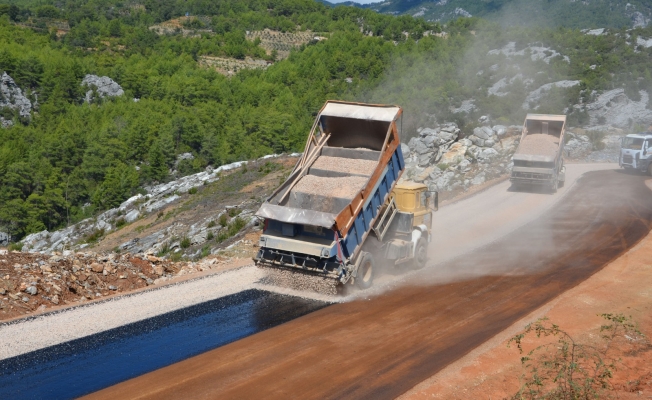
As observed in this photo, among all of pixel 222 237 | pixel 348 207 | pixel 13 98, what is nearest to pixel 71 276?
pixel 348 207

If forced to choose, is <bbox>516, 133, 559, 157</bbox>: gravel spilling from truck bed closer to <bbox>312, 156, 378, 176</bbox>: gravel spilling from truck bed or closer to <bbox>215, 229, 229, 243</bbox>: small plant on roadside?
<bbox>215, 229, 229, 243</bbox>: small plant on roadside

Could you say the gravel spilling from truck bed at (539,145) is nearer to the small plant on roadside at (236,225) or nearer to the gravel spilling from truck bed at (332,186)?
the small plant on roadside at (236,225)

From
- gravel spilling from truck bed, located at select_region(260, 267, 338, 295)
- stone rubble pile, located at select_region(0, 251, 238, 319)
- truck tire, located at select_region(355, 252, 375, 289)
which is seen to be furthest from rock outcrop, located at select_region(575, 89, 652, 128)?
gravel spilling from truck bed, located at select_region(260, 267, 338, 295)

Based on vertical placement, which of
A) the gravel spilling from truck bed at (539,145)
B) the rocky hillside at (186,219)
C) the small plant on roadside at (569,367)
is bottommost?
the rocky hillside at (186,219)

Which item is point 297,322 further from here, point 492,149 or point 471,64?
point 471,64

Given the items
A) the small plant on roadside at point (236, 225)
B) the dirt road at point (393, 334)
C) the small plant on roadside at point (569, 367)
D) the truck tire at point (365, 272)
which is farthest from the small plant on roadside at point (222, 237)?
the small plant on roadside at point (569, 367)

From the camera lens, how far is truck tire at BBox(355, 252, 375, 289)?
51.4 ft

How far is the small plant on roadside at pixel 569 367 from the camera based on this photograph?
9.86 metres

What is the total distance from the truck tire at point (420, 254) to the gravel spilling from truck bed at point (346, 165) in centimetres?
264

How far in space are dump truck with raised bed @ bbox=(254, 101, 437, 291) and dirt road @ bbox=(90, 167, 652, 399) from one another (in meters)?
0.98

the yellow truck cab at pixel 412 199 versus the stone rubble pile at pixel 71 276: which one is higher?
the yellow truck cab at pixel 412 199

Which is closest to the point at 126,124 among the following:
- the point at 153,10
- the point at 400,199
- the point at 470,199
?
the point at 470,199

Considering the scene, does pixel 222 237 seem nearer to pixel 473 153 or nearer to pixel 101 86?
pixel 473 153

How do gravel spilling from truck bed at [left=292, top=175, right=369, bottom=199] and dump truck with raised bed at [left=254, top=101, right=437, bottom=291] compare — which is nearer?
dump truck with raised bed at [left=254, top=101, right=437, bottom=291]
